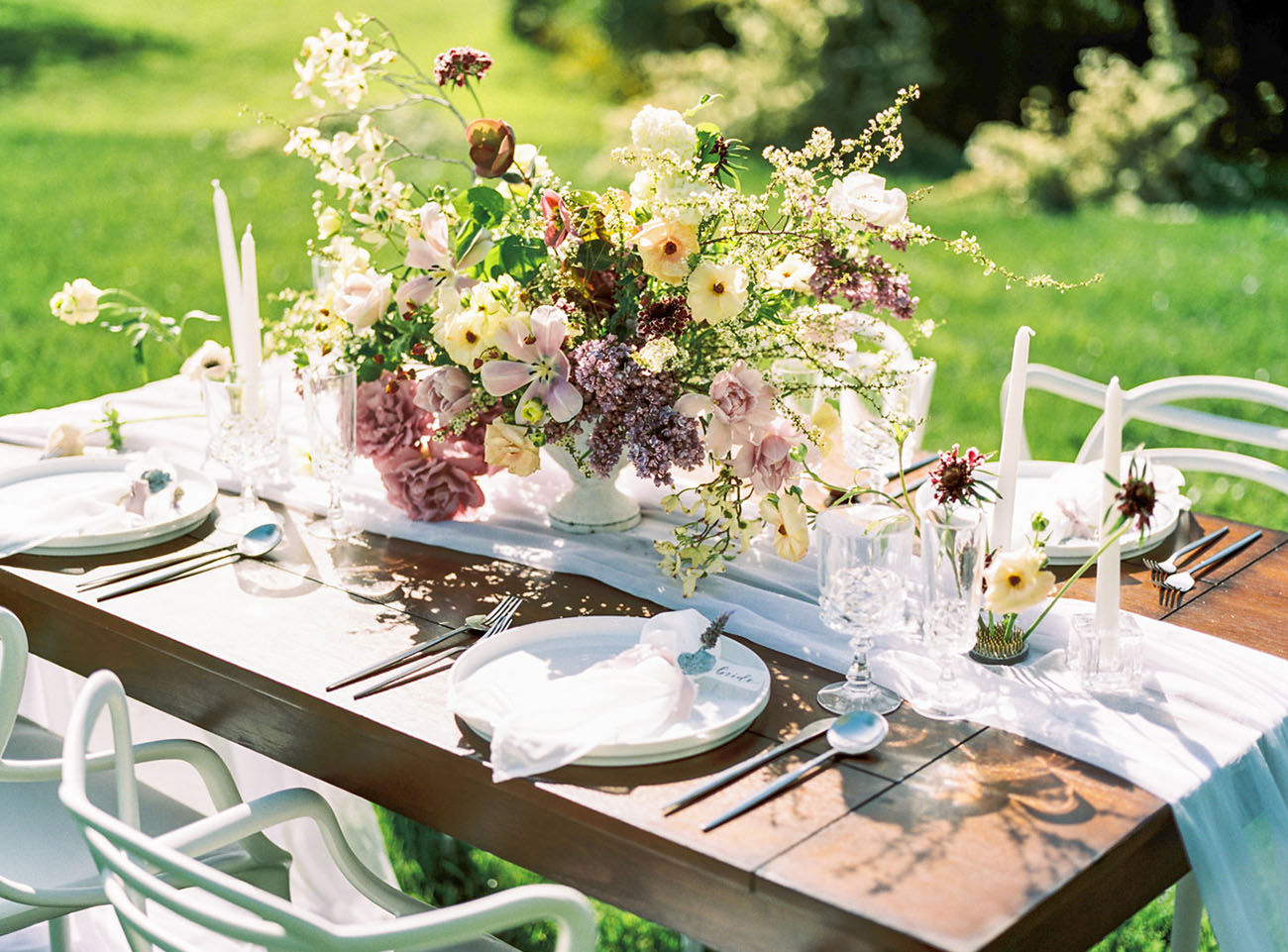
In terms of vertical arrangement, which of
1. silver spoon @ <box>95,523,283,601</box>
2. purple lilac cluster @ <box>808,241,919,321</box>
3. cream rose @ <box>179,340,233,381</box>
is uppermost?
purple lilac cluster @ <box>808,241,919,321</box>

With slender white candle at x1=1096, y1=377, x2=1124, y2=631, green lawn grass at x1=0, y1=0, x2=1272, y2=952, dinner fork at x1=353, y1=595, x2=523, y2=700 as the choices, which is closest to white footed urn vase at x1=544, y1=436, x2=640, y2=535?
dinner fork at x1=353, y1=595, x2=523, y2=700

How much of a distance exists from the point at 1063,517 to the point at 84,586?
1.33 meters

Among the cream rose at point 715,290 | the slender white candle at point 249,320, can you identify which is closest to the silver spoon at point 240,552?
the slender white candle at point 249,320

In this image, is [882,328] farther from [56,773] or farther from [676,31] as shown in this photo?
[676,31]

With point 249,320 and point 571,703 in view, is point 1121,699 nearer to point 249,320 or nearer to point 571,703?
point 571,703

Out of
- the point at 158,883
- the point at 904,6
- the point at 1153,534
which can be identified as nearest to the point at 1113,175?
the point at 904,6

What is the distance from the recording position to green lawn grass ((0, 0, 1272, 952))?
17.9 feet

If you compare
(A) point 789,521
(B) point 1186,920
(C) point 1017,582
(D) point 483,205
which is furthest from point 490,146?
(B) point 1186,920

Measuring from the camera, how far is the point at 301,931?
124cm

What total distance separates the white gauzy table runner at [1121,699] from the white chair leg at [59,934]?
68cm

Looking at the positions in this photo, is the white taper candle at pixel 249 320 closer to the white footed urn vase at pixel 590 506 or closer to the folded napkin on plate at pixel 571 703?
the white footed urn vase at pixel 590 506

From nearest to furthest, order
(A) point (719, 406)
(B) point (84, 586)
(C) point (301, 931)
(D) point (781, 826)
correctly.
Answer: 1. (C) point (301, 931)
2. (D) point (781, 826)
3. (A) point (719, 406)
4. (B) point (84, 586)

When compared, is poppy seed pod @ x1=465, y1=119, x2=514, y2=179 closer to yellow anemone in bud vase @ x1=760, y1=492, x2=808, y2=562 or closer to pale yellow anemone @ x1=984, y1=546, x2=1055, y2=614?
yellow anemone in bud vase @ x1=760, y1=492, x2=808, y2=562

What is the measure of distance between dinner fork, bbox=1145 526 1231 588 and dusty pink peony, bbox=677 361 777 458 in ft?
1.94
